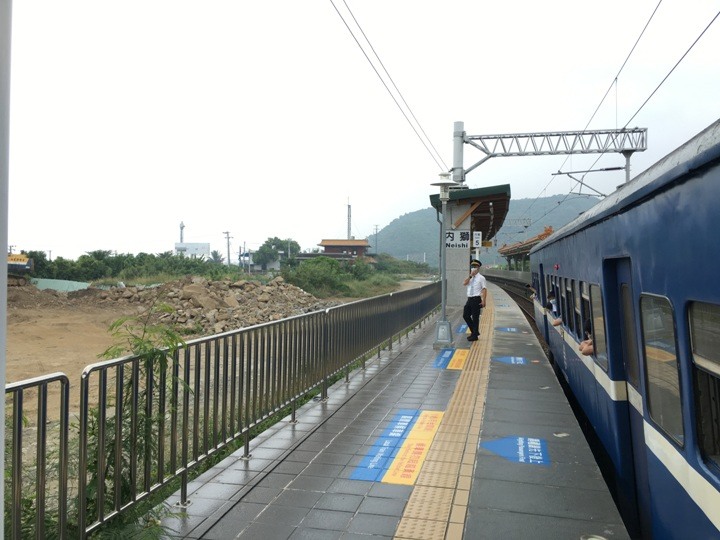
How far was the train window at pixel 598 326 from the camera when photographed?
15.7ft

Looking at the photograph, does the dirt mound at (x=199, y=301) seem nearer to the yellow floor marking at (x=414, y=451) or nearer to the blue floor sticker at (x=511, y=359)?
the blue floor sticker at (x=511, y=359)

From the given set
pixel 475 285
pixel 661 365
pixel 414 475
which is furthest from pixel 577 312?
pixel 475 285

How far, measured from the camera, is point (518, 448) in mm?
5613

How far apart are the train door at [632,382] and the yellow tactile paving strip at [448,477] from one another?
1.09 m

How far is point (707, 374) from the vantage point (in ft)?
8.24

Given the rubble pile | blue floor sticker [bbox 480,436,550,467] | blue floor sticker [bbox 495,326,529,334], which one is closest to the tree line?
the rubble pile

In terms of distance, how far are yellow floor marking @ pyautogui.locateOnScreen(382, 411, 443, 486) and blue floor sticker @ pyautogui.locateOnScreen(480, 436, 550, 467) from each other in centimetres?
55

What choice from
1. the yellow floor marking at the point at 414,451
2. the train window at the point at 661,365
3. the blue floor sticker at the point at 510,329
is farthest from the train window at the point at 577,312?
the blue floor sticker at the point at 510,329

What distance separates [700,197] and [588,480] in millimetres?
3013

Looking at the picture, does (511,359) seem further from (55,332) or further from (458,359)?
(55,332)

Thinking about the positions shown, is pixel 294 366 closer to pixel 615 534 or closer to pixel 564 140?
pixel 615 534

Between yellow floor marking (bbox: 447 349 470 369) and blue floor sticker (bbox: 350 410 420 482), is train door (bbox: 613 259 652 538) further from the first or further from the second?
yellow floor marking (bbox: 447 349 470 369)

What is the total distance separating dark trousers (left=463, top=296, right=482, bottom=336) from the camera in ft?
42.5

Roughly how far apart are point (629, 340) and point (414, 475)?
1.86 m
